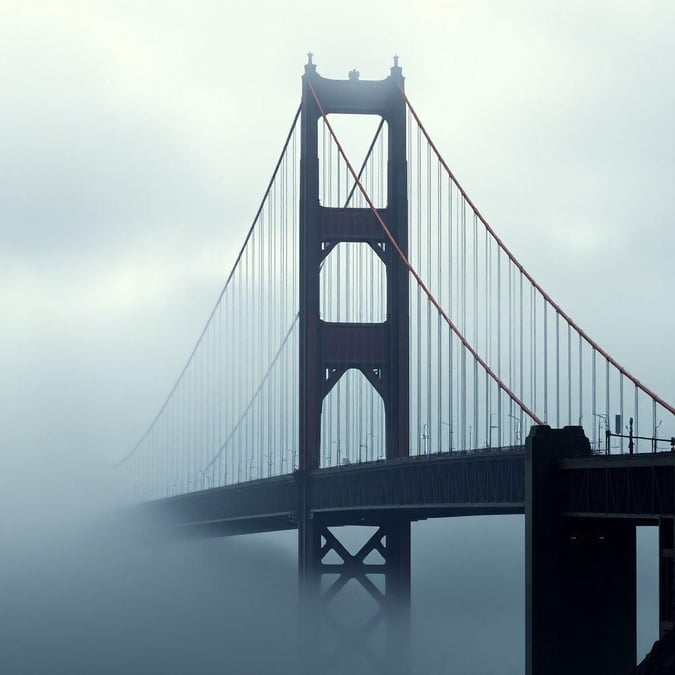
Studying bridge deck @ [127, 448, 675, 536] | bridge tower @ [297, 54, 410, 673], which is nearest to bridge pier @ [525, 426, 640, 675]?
bridge deck @ [127, 448, 675, 536]

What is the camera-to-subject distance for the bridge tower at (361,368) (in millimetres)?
75750

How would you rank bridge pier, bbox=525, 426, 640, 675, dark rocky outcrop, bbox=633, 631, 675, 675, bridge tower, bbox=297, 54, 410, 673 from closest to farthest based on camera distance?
dark rocky outcrop, bbox=633, 631, 675, 675 → bridge pier, bbox=525, 426, 640, 675 → bridge tower, bbox=297, 54, 410, 673

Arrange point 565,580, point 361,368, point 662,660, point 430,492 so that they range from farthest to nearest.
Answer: point 361,368 → point 430,492 → point 565,580 → point 662,660

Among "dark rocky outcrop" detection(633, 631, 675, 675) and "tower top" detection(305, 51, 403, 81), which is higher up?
"tower top" detection(305, 51, 403, 81)

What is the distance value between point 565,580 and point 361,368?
2390 cm

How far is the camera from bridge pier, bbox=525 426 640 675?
53094 millimetres

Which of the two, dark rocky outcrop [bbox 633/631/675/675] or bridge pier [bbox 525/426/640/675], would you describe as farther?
bridge pier [bbox 525/426/640/675]

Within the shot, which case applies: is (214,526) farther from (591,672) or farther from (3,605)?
(591,672)

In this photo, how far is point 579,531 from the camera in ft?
175

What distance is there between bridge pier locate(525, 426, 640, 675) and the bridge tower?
21.4 meters

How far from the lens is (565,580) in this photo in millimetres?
53375

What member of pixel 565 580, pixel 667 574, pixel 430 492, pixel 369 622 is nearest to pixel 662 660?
pixel 667 574

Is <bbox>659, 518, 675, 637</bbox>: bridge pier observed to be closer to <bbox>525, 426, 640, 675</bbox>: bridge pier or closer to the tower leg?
<bbox>525, 426, 640, 675</bbox>: bridge pier

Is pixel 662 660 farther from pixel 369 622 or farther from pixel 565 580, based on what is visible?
pixel 369 622
